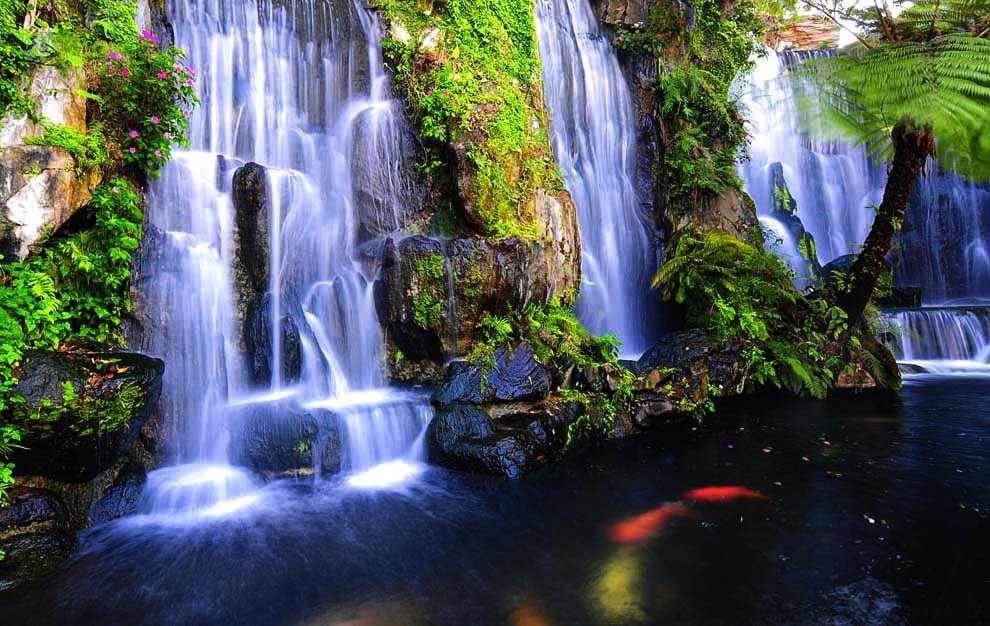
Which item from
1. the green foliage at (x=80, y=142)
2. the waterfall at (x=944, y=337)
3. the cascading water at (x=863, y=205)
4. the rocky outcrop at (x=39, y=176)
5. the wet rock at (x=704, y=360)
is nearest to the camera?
the rocky outcrop at (x=39, y=176)

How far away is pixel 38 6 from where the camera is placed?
5.20m

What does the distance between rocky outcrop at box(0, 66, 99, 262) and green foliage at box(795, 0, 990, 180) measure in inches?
304

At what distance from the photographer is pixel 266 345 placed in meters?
6.25

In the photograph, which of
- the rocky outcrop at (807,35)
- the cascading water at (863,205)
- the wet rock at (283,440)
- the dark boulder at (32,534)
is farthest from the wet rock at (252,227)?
the rocky outcrop at (807,35)

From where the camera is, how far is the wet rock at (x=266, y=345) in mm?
6230

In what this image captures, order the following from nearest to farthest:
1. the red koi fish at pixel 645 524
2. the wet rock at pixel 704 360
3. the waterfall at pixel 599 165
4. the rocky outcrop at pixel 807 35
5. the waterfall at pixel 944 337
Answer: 1. the red koi fish at pixel 645 524
2. the wet rock at pixel 704 360
3. the waterfall at pixel 599 165
4. the waterfall at pixel 944 337
5. the rocky outcrop at pixel 807 35

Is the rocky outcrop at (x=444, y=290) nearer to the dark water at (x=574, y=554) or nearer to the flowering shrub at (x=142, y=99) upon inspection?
the dark water at (x=574, y=554)

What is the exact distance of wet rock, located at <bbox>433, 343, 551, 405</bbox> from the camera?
6014 mm

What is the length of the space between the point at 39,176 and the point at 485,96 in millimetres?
5213

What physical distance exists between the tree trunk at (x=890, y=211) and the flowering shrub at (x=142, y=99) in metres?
8.34

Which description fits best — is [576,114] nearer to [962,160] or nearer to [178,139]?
[962,160]

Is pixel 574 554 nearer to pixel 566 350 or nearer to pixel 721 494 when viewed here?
pixel 721 494

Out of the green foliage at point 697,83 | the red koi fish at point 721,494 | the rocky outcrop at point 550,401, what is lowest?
the red koi fish at point 721,494

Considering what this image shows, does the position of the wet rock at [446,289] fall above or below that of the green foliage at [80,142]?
below
